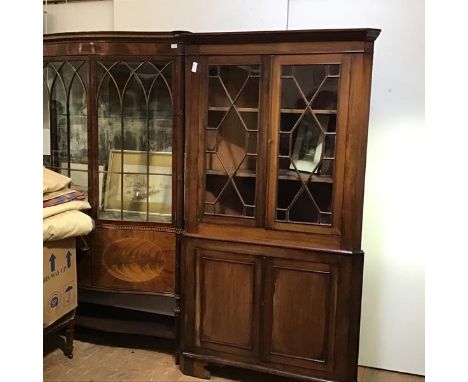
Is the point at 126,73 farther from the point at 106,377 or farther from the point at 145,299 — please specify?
the point at 106,377

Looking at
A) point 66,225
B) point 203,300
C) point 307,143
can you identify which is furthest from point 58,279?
point 307,143

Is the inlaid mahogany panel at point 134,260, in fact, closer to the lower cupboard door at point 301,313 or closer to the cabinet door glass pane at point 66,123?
the cabinet door glass pane at point 66,123

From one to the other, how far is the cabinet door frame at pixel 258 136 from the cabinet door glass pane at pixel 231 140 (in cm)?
2

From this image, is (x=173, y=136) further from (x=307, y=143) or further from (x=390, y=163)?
(x=390, y=163)

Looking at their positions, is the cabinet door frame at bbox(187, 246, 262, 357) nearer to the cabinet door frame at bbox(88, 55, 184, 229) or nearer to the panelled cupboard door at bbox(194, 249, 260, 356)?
the panelled cupboard door at bbox(194, 249, 260, 356)

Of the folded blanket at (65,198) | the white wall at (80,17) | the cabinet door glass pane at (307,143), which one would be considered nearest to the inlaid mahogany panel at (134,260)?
the folded blanket at (65,198)

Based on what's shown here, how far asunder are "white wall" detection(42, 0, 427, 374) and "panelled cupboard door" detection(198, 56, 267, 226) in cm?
57

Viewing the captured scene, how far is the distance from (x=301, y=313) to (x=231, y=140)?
1.01 meters

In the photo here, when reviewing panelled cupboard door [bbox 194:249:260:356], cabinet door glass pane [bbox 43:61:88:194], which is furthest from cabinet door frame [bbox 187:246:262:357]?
cabinet door glass pane [bbox 43:61:88:194]

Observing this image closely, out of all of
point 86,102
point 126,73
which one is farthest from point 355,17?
point 86,102

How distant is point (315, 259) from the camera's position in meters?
2.49

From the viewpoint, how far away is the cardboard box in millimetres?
2666

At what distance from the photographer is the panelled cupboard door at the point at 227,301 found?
263 cm

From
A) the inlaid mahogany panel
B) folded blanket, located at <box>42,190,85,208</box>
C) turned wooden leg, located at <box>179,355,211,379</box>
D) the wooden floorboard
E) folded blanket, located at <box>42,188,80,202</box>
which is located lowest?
the wooden floorboard
